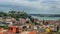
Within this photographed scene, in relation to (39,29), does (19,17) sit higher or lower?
higher

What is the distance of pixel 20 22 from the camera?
228 cm

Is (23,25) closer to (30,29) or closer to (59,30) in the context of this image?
(30,29)

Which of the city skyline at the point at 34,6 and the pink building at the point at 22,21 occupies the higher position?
the city skyline at the point at 34,6

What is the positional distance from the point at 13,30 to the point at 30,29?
283mm

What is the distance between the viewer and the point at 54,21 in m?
2.32

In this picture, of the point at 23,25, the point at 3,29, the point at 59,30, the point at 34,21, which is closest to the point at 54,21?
the point at 59,30

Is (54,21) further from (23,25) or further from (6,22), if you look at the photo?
(6,22)

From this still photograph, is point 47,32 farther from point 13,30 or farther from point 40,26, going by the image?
point 13,30

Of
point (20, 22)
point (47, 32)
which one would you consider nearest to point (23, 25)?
point (20, 22)

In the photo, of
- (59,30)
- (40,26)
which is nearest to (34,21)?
(40,26)

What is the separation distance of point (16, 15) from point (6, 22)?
8.2 inches

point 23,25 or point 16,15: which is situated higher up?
point 16,15

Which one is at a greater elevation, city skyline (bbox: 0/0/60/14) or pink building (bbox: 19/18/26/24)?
city skyline (bbox: 0/0/60/14)

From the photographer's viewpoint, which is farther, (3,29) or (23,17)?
(23,17)
